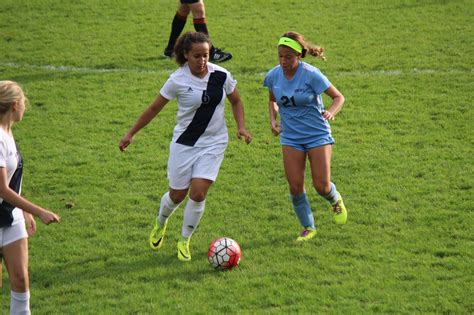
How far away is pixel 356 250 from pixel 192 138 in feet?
6.53

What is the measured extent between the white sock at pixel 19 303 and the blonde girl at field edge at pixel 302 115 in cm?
313

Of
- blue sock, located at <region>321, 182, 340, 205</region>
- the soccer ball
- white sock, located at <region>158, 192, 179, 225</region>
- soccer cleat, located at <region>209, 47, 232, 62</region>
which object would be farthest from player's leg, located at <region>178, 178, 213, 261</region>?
soccer cleat, located at <region>209, 47, 232, 62</region>

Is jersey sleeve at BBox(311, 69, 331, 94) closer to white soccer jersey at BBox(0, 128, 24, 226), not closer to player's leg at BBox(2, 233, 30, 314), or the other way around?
white soccer jersey at BBox(0, 128, 24, 226)

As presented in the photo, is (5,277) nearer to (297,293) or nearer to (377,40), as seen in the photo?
(297,293)

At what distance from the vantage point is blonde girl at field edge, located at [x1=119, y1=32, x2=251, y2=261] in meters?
8.28

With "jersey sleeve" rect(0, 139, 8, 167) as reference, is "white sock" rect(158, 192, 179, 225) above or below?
below

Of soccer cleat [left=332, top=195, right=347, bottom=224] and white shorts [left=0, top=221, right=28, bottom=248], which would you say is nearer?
white shorts [left=0, top=221, right=28, bottom=248]

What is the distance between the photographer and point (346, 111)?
1291 centimetres

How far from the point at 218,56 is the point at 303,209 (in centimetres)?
666

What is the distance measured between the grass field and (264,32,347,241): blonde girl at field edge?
0.59 meters

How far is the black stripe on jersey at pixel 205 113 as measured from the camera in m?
8.34

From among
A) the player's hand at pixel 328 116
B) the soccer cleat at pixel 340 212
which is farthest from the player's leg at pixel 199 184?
the soccer cleat at pixel 340 212

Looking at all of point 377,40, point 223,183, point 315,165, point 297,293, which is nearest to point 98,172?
point 223,183

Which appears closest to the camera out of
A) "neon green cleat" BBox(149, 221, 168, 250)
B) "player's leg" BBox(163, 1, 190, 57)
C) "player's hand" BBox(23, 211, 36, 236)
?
"player's hand" BBox(23, 211, 36, 236)
